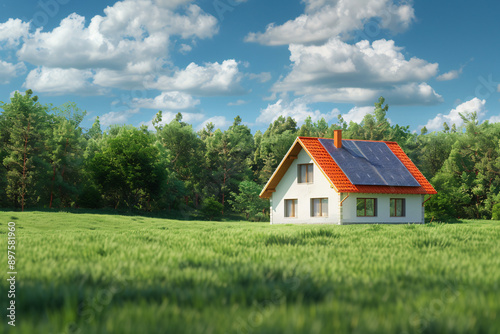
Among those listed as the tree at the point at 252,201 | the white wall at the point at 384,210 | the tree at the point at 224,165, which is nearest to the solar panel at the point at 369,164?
the white wall at the point at 384,210

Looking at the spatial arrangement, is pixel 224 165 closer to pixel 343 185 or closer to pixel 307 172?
pixel 307 172

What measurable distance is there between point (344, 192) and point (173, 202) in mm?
43814

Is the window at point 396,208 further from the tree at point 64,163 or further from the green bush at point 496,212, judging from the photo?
the tree at point 64,163

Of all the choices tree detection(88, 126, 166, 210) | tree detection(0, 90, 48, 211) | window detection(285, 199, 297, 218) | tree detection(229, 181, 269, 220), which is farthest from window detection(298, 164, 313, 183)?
tree detection(0, 90, 48, 211)

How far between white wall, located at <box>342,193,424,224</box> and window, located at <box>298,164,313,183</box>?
4399 millimetres

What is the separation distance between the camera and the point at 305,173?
141 feet

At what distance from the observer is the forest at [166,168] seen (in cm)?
6059

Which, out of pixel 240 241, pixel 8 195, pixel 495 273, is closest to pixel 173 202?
pixel 8 195

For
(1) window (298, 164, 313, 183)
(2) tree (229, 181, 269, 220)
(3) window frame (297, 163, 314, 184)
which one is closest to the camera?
(3) window frame (297, 163, 314, 184)

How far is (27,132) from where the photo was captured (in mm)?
59719

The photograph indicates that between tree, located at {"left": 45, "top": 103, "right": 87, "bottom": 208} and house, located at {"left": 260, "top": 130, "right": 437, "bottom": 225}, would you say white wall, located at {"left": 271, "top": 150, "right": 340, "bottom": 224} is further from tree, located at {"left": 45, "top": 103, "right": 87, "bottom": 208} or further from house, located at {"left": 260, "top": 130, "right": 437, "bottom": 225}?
tree, located at {"left": 45, "top": 103, "right": 87, "bottom": 208}

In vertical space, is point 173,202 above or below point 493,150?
below

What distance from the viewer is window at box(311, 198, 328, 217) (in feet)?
136

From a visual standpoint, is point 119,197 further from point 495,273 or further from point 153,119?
point 495,273
